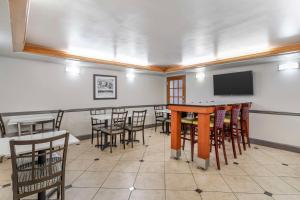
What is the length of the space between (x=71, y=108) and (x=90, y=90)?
30.0 inches

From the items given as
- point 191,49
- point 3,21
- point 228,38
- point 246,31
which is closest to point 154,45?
point 191,49

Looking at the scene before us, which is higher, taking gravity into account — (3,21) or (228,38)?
(228,38)

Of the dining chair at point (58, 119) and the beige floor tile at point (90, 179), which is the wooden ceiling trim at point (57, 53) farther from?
the beige floor tile at point (90, 179)

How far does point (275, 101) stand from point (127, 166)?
389cm

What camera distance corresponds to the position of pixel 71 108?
4512mm

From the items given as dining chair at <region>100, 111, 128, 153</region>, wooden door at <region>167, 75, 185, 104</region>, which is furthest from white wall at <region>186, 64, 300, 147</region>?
dining chair at <region>100, 111, 128, 153</region>

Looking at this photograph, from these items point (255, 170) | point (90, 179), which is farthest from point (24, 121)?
A: point (255, 170)

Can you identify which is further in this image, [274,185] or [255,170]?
[255,170]

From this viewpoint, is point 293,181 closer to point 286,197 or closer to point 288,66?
point 286,197

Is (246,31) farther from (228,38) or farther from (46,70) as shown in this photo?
(46,70)

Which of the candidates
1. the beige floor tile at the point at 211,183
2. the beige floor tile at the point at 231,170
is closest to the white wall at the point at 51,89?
the beige floor tile at the point at 211,183

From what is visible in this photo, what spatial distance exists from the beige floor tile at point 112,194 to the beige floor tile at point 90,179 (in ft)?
0.67

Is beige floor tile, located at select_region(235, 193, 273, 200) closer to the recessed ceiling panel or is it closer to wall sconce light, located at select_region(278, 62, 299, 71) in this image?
the recessed ceiling panel

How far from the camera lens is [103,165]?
3.03 meters
